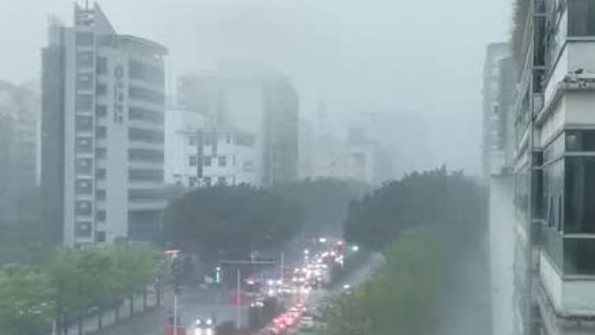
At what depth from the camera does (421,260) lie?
18.0 feet

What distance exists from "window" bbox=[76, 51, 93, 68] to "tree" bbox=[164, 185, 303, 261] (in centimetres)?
142

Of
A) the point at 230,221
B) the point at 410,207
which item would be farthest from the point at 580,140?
the point at 230,221

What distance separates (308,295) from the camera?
24.1 feet

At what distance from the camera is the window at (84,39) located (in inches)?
322

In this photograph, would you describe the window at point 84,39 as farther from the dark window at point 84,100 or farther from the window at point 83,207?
the window at point 83,207

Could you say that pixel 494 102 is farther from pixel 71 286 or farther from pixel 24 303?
pixel 24 303

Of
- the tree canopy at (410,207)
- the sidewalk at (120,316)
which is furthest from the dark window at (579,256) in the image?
the tree canopy at (410,207)

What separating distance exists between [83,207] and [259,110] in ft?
9.23

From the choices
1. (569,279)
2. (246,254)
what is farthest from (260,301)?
(569,279)

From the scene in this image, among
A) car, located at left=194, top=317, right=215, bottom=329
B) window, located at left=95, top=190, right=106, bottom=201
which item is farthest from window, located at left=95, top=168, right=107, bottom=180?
car, located at left=194, top=317, right=215, bottom=329

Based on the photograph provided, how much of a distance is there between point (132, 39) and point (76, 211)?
1.65 meters

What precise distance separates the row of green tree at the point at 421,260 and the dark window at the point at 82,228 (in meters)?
2.26

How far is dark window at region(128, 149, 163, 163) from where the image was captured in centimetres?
886

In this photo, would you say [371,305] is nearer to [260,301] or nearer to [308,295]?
[260,301]
